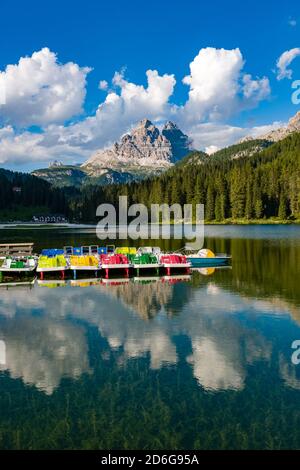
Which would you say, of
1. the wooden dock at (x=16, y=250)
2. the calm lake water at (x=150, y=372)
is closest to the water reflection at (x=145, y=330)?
the calm lake water at (x=150, y=372)

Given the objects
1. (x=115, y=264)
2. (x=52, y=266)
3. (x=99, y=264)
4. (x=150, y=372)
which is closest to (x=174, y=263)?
(x=115, y=264)

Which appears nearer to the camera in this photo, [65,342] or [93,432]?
[93,432]

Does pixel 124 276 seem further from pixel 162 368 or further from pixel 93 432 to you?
pixel 93 432

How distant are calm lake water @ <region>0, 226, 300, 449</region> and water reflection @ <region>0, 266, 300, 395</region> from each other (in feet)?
0.34

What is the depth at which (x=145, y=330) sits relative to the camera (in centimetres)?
3453

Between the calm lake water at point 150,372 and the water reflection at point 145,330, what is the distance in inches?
4.1

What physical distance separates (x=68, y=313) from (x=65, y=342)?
31.8 ft

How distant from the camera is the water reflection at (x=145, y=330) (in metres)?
26.3

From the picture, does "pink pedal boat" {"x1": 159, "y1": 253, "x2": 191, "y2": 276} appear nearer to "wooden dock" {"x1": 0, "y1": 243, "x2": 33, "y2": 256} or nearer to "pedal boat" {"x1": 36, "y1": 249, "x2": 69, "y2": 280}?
"pedal boat" {"x1": 36, "y1": 249, "x2": 69, "y2": 280}

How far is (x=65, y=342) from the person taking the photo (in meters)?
31.8

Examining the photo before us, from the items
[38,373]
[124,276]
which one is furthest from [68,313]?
[124,276]

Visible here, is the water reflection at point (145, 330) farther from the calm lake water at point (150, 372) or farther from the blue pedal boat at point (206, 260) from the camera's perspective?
the blue pedal boat at point (206, 260)

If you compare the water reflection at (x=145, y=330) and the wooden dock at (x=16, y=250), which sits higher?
the wooden dock at (x=16, y=250)

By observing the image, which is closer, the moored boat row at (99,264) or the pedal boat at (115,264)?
the moored boat row at (99,264)
